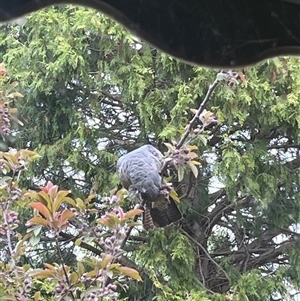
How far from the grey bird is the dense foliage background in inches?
36.8

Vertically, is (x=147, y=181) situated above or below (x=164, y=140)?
above

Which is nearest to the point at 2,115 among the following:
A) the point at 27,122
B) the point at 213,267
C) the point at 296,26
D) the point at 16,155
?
the point at 16,155

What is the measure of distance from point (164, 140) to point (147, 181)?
4.06 feet

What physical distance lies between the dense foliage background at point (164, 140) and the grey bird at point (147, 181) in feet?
3.07

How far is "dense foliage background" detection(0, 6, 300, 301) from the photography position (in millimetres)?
2426

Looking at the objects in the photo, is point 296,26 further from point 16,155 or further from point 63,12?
point 63,12

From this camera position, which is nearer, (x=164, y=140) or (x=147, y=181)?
(x=147, y=181)

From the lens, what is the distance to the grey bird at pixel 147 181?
1.22m

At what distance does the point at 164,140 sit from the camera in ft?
7.98

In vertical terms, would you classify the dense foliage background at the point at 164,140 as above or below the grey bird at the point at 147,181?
below

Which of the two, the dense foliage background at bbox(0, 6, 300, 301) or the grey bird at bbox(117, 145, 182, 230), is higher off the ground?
the grey bird at bbox(117, 145, 182, 230)

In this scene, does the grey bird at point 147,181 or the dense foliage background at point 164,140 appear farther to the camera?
the dense foliage background at point 164,140

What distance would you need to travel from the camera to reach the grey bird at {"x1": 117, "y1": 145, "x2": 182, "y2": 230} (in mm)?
1218

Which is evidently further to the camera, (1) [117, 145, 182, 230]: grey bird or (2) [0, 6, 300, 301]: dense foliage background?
(2) [0, 6, 300, 301]: dense foliage background
